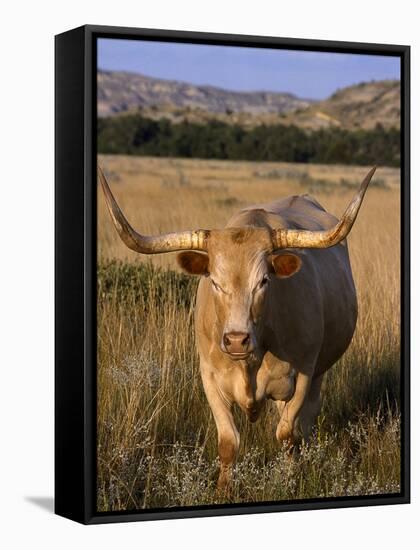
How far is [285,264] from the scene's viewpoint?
1184 cm

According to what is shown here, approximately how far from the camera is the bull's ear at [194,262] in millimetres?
11742

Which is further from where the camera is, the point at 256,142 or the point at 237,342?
the point at 256,142

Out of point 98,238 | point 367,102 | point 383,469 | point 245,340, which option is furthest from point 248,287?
point 367,102

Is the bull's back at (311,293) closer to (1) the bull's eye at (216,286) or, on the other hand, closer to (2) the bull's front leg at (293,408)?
(2) the bull's front leg at (293,408)

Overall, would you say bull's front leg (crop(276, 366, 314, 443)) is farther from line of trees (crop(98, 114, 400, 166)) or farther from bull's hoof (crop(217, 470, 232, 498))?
line of trees (crop(98, 114, 400, 166))

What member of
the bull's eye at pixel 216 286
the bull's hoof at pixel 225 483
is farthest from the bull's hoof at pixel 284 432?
the bull's eye at pixel 216 286

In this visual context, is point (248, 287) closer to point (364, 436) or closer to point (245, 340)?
point (245, 340)

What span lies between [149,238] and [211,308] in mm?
722

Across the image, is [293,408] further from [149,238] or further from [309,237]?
[149,238]

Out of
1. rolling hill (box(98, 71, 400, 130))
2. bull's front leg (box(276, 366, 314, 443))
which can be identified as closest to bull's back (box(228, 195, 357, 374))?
bull's front leg (box(276, 366, 314, 443))

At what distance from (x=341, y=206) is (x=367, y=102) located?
3.07ft

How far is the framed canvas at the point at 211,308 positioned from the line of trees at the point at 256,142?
69 mm

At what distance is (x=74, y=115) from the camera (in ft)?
38.1

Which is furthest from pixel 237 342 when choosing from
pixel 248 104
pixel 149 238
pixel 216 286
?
pixel 248 104
